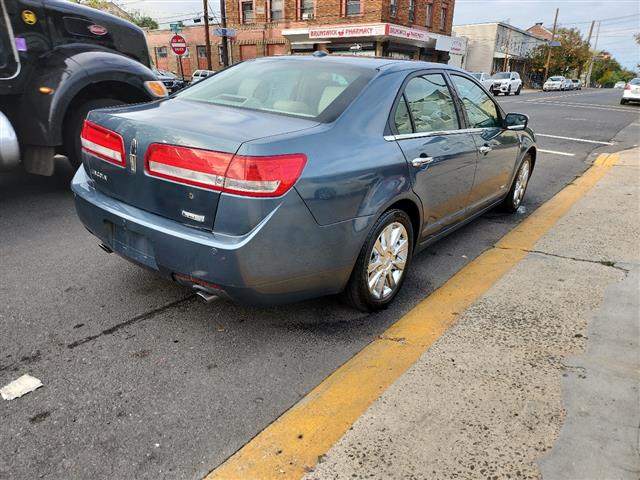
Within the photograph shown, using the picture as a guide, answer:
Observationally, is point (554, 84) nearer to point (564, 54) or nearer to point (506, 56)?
point (506, 56)

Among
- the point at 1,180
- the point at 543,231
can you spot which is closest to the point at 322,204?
the point at 543,231

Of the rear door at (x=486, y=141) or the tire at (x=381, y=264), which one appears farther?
the rear door at (x=486, y=141)

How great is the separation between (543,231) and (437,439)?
3486 millimetres

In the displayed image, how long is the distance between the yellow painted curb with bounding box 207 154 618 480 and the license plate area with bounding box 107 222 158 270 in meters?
1.12

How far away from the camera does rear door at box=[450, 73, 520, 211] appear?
4.07 m

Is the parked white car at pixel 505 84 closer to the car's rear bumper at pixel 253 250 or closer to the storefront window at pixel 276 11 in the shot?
the storefront window at pixel 276 11

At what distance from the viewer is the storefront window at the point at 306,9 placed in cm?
3206

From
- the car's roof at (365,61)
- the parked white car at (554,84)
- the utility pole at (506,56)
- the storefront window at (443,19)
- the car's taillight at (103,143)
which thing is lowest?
the parked white car at (554,84)

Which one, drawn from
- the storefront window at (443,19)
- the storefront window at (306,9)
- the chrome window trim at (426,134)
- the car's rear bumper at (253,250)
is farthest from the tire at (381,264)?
the storefront window at (443,19)

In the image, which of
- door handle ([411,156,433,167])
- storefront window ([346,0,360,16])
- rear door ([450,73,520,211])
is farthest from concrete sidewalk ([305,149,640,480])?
storefront window ([346,0,360,16])

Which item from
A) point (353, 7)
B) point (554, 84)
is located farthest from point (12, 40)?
point (554, 84)

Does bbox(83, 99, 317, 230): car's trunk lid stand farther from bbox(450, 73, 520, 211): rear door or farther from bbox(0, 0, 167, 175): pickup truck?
bbox(0, 0, 167, 175): pickup truck

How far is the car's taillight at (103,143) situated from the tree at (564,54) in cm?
6499

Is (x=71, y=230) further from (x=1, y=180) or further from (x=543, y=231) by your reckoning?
(x=543, y=231)
